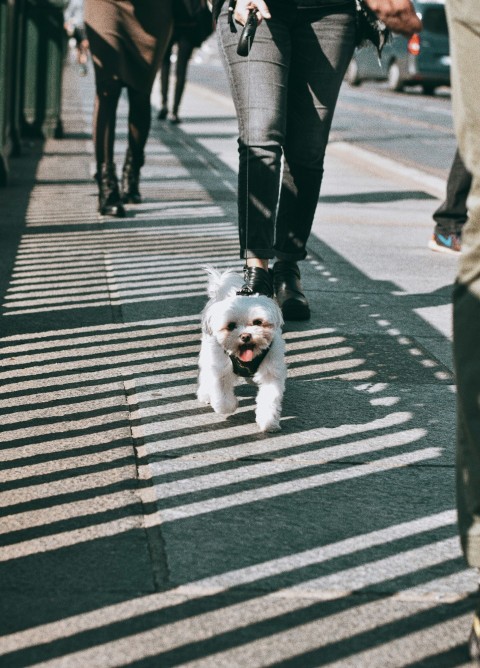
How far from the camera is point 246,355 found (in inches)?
147

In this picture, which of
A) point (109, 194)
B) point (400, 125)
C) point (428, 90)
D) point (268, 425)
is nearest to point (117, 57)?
point (109, 194)

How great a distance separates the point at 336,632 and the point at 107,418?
1501mm

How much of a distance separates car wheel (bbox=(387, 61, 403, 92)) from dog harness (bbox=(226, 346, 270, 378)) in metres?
25.2

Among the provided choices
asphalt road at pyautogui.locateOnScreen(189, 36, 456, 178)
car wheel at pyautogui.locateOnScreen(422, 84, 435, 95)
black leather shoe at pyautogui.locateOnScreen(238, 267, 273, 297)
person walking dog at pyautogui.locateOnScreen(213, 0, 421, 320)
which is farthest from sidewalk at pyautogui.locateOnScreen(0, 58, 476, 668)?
car wheel at pyautogui.locateOnScreen(422, 84, 435, 95)

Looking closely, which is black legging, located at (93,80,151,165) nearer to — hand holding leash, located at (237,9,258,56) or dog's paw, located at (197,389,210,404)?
hand holding leash, located at (237,9,258,56)

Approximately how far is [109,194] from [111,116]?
48cm

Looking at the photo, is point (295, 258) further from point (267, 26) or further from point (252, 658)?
point (252, 658)

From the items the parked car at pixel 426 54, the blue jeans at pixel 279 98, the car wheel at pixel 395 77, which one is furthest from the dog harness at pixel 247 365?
the car wheel at pixel 395 77

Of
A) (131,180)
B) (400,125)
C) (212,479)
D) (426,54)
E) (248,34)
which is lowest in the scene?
(426,54)

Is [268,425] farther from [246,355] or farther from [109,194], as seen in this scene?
[109,194]

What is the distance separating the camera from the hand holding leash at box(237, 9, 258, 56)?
4395 mm

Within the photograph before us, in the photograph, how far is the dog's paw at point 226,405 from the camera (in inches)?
151

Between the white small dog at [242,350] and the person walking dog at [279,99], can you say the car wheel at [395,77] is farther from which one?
the white small dog at [242,350]

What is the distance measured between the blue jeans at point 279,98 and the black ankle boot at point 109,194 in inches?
103
